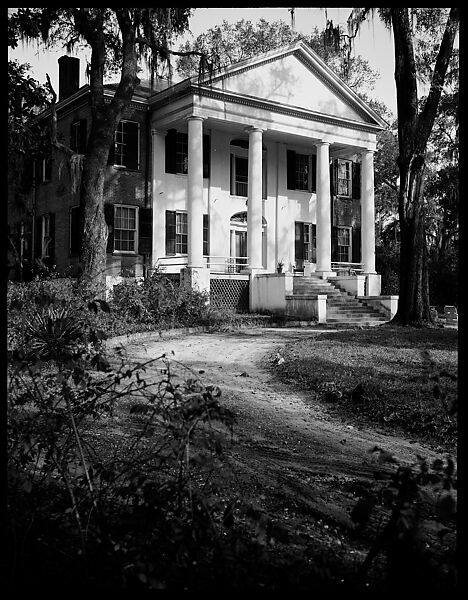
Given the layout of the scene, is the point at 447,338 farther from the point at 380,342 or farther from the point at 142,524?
the point at 142,524

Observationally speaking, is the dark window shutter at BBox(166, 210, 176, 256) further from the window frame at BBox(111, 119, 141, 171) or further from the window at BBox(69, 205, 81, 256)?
the window at BBox(69, 205, 81, 256)

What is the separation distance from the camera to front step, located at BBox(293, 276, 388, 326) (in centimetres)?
2050

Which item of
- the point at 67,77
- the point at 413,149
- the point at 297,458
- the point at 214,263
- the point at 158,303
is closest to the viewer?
the point at 297,458

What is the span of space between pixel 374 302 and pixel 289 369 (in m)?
13.0

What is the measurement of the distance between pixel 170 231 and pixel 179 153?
310 centimetres

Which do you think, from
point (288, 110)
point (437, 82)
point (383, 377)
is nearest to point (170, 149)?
point (288, 110)

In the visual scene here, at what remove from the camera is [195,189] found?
20922 mm

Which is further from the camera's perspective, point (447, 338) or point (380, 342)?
point (447, 338)

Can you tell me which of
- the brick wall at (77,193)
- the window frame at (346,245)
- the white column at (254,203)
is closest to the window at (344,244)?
the window frame at (346,245)

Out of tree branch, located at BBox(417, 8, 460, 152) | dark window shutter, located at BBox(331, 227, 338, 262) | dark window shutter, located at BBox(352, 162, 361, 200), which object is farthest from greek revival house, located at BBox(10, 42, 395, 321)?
tree branch, located at BBox(417, 8, 460, 152)

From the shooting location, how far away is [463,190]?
176cm

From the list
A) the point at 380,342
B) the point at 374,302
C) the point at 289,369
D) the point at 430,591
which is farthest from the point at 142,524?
the point at 374,302

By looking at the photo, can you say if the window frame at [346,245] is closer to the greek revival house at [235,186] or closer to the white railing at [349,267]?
the white railing at [349,267]

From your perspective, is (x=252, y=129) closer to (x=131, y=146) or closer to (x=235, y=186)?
(x=235, y=186)
